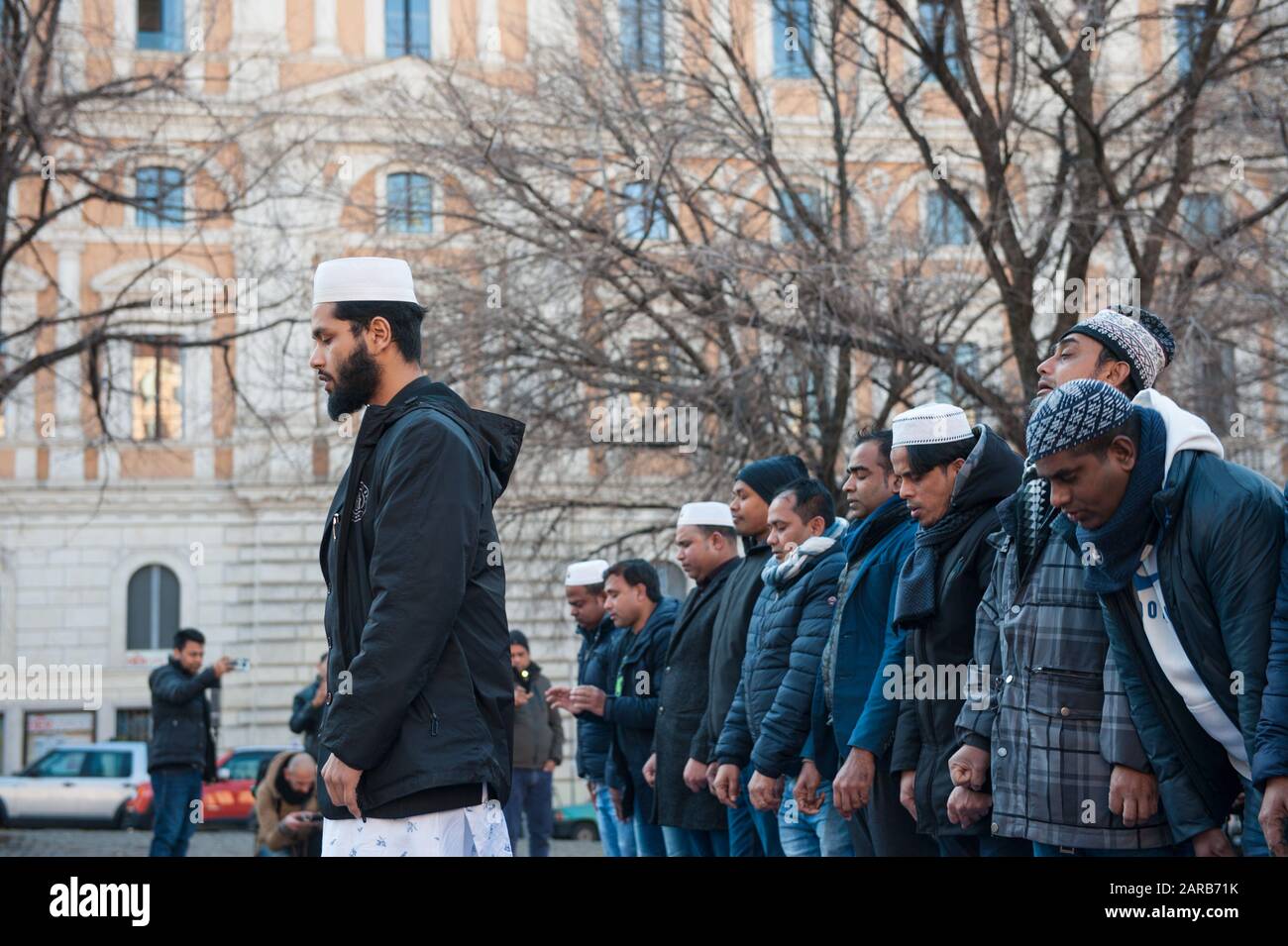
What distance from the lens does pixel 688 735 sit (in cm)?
943

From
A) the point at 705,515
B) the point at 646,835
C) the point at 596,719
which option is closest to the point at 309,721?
the point at 596,719

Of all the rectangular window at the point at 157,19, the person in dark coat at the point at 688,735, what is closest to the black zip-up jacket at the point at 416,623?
the person in dark coat at the point at 688,735

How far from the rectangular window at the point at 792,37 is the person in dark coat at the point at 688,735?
856cm

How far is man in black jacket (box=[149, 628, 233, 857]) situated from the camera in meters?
14.0

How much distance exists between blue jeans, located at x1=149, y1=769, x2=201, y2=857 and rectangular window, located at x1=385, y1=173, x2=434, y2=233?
6377 mm

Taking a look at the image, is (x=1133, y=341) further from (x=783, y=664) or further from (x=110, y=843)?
(x=110, y=843)

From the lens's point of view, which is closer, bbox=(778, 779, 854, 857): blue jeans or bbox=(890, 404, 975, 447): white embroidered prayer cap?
bbox=(890, 404, 975, 447): white embroidered prayer cap

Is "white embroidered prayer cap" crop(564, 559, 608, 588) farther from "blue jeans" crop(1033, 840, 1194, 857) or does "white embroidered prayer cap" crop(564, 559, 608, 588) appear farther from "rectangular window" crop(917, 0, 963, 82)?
"blue jeans" crop(1033, 840, 1194, 857)

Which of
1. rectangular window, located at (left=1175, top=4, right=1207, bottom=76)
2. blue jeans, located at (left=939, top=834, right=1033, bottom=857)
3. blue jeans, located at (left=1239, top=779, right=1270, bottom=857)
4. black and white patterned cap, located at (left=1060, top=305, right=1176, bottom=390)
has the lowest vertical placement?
blue jeans, located at (left=939, top=834, right=1033, bottom=857)

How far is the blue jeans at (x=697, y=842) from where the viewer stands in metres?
9.47

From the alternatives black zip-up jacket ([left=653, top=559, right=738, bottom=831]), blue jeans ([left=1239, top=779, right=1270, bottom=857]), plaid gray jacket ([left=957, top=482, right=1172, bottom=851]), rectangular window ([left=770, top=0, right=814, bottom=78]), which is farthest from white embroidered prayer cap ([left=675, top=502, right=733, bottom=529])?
rectangular window ([left=770, top=0, right=814, bottom=78])

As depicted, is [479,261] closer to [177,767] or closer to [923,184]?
[923,184]

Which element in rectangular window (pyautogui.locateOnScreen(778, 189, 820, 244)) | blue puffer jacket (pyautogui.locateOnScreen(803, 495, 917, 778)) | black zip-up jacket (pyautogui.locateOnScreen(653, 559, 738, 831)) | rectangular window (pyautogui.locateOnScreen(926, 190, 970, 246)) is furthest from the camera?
rectangular window (pyautogui.locateOnScreen(926, 190, 970, 246))

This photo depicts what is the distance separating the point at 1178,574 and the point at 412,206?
14006 mm
